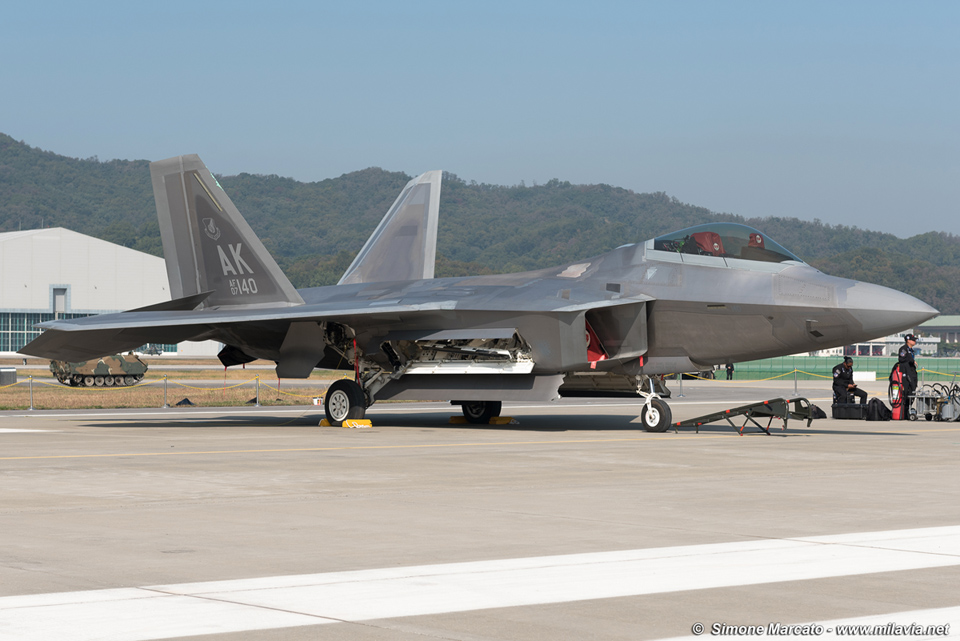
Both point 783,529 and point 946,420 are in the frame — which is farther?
point 946,420

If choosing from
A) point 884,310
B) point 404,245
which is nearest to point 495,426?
point 404,245

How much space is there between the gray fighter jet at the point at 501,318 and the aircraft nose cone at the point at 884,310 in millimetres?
23

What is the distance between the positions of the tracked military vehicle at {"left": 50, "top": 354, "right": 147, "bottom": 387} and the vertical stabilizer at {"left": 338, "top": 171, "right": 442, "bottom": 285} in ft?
76.9

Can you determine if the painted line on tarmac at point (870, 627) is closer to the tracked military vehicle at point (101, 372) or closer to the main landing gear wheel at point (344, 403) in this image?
the main landing gear wheel at point (344, 403)

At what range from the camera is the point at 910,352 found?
2206cm

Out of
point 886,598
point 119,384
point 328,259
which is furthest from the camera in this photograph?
point 328,259

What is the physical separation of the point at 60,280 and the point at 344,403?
211ft

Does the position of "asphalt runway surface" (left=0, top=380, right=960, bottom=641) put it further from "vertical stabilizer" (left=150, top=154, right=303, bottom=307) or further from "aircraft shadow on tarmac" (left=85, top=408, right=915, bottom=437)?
"vertical stabilizer" (left=150, top=154, right=303, bottom=307)

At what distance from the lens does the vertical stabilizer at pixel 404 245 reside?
23453mm

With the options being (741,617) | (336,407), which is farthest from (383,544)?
(336,407)

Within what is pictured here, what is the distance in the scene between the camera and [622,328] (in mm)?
16688

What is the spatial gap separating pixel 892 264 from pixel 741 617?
184 meters

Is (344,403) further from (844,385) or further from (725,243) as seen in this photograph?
(844,385)

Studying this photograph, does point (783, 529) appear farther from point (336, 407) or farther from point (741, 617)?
point (336, 407)
